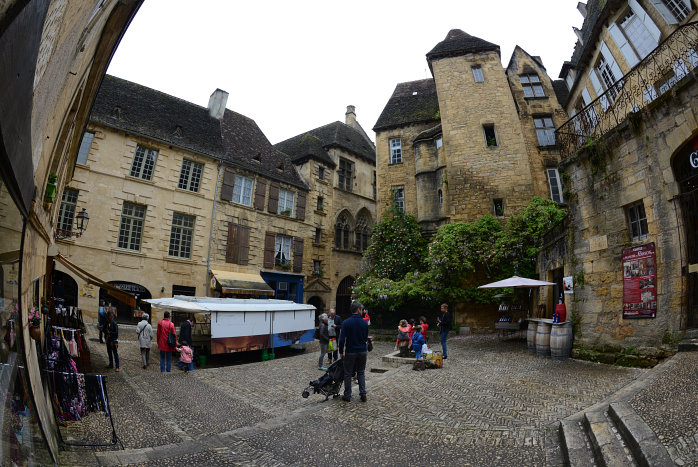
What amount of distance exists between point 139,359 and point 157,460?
286 inches

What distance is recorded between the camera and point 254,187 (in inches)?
793

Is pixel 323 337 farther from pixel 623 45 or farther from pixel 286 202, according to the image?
pixel 286 202

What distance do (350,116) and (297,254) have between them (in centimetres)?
1597

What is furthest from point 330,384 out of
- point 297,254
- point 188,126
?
point 188,126

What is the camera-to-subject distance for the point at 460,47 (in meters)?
19.1

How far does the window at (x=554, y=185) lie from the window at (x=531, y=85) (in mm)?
4630

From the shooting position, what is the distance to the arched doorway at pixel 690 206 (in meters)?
6.04

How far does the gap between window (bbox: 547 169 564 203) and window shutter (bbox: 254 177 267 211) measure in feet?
49.2

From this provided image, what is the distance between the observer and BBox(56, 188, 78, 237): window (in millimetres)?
14008

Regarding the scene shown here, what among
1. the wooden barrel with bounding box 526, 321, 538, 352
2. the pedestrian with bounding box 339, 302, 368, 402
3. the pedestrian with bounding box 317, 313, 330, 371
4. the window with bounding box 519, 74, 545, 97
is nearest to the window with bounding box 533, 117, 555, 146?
the window with bounding box 519, 74, 545, 97

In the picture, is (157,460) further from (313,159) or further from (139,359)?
(313,159)

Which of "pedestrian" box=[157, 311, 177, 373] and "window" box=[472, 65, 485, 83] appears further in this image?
"window" box=[472, 65, 485, 83]

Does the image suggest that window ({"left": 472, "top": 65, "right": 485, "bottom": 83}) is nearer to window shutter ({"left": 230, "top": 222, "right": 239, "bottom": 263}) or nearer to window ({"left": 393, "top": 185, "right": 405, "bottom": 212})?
window ({"left": 393, "top": 185, "right": 405, "bottom": 212})

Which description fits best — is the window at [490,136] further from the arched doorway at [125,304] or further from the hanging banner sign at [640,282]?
the arched doorway at [125,304]
